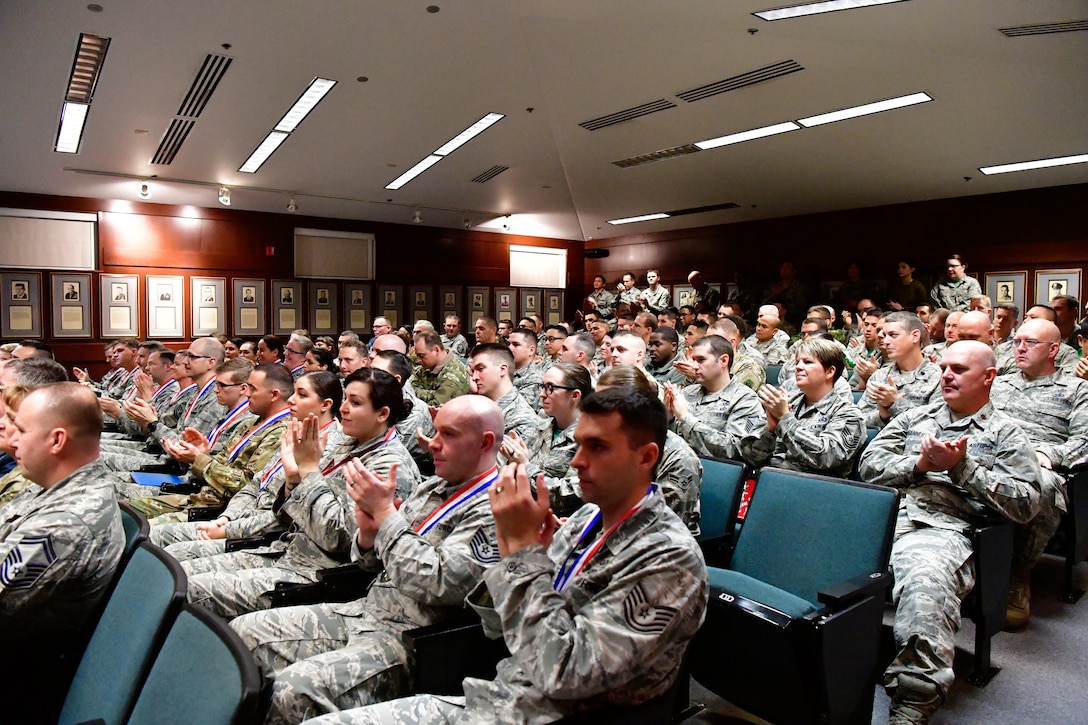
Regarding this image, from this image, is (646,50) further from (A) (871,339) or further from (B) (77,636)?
(B) (77,636)

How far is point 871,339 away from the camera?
5.96m

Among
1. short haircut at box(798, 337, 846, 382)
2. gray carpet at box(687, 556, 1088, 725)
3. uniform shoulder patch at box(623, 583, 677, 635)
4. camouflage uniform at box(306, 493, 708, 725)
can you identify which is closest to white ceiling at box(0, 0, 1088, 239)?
short haircut at box(798, 337, 846, 382)

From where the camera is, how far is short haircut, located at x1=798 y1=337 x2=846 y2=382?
3201 mm

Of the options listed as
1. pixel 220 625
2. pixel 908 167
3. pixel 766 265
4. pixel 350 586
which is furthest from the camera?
pixel 766 265

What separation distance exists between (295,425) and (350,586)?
0.59 m

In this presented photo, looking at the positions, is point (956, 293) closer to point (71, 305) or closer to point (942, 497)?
point (942, 497)

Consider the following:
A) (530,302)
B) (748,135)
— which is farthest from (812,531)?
(530,302)

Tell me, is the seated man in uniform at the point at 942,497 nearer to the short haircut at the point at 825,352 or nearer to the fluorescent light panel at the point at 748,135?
the short haircut at the point at 825,352

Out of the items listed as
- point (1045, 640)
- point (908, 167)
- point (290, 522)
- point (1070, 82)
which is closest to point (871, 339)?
point (1070, 82)

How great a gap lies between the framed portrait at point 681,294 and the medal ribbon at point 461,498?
1068 centimetres

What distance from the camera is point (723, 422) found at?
3.52 metres

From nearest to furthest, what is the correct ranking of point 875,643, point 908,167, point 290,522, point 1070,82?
point 875,643, point 290,522, point 1070,82, point 908,167

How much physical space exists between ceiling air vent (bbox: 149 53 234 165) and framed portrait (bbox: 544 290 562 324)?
25.7ft

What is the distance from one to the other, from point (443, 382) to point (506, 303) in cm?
833
